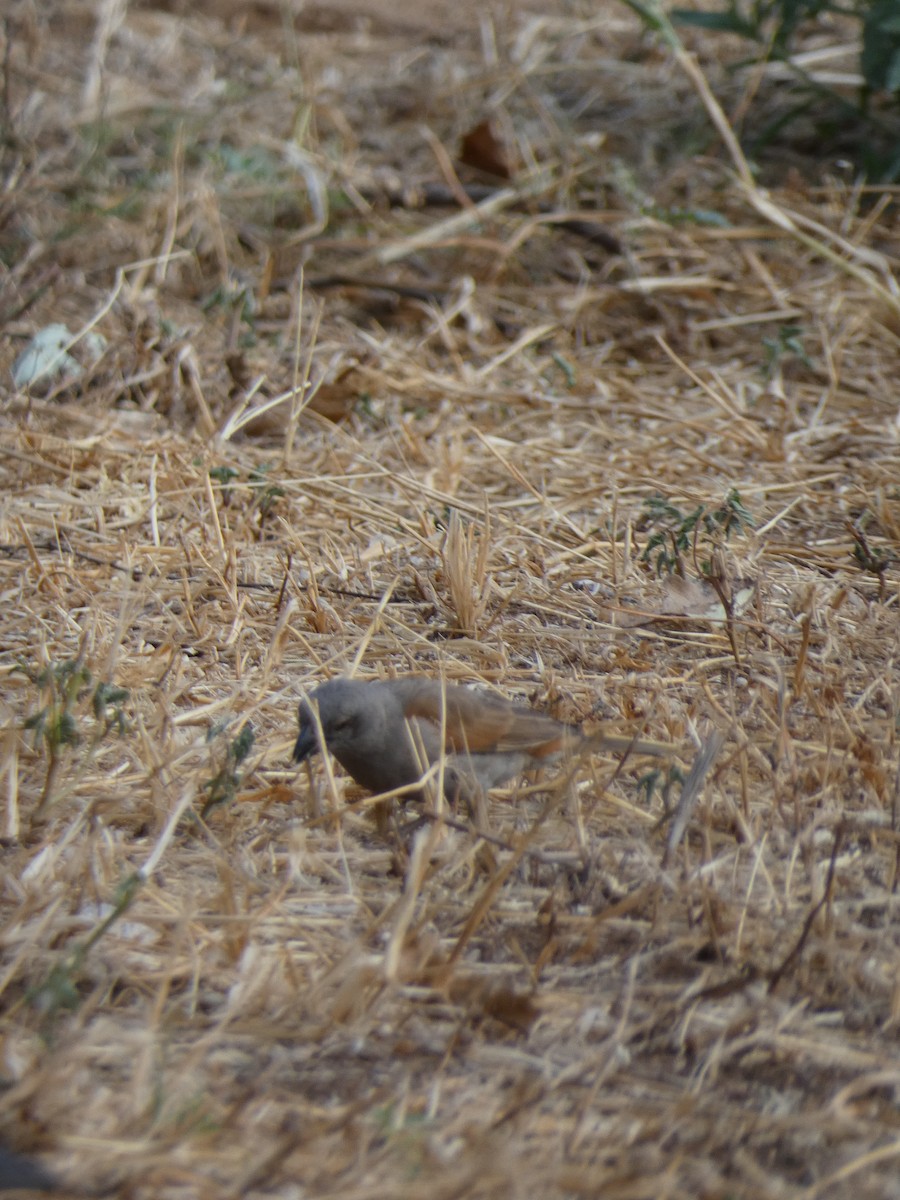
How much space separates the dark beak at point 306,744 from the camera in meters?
2.73

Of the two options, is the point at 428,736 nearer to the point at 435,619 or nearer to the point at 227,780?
the point at 227,780

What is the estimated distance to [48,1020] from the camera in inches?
79.2

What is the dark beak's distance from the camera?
8.96 ft

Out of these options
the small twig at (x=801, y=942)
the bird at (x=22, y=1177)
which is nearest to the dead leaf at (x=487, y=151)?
the small twig at (x=801, y=942)

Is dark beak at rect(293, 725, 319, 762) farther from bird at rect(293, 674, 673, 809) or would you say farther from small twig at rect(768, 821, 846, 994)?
small twig at rect(768, 821, 846, 994)

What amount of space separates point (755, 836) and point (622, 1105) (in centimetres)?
78

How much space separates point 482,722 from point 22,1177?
1387mm

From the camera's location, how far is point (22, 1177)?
1679 millimetres

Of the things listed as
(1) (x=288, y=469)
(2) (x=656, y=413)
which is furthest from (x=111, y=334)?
(2) (x=656, y=413)

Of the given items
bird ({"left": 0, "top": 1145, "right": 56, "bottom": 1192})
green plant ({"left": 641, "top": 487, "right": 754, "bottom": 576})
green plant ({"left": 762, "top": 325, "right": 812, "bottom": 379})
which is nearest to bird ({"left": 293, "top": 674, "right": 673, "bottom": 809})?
green plant ({"left": 641, "top": 487, "right": 754, "bottom": 576})

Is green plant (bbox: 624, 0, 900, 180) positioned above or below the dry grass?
above

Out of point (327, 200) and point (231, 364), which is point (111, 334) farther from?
Answer: point (327, 200)

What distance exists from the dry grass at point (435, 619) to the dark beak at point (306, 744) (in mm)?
138

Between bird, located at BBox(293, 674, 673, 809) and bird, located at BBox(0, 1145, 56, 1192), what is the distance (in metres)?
1.09
